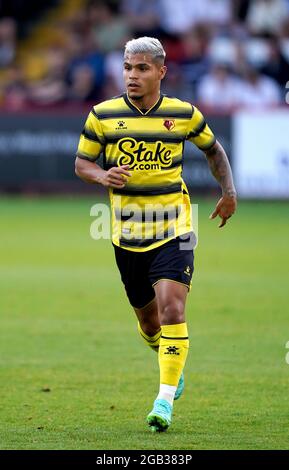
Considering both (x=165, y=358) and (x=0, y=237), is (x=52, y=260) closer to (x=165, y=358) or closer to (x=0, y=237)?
(x=0, y=237)

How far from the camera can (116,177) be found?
7.01 meters

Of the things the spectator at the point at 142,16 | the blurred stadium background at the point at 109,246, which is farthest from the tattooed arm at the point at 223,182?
the spectator at the point at 142,16

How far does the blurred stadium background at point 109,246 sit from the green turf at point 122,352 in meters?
0.02

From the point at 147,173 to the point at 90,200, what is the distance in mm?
17601

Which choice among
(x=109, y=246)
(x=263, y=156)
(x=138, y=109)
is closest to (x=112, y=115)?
(x=138, y=109)

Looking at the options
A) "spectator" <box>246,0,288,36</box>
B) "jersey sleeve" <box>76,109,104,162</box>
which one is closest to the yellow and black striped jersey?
"jersey sleeve" <box>76,109,104,162</box>

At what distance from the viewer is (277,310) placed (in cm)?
1211

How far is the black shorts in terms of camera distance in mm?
7235

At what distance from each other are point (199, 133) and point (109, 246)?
37.6 ft

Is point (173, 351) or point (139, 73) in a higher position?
point (139, 73)

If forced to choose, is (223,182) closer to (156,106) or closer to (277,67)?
(156,106)

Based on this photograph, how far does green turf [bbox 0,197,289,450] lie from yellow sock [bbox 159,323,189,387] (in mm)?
325

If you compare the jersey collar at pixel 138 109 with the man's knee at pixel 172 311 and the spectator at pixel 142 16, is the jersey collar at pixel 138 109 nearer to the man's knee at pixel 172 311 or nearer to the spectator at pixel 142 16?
the man's knee at pixel 172 311

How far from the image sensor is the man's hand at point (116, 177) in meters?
7.01
